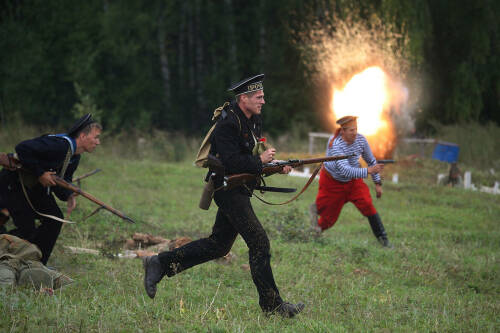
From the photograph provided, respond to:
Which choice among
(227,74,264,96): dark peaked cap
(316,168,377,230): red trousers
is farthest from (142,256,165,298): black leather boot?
(316,168,377,230): red trousers

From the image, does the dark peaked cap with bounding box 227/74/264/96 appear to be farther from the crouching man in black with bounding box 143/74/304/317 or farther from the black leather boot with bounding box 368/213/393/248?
the black leather boot with bounding box 368/213/393/248

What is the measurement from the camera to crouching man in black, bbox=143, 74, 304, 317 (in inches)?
207

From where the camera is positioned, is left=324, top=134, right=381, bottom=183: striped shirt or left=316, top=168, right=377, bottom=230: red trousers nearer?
left=324, top=134, right=381, bottom=183: striped shirt

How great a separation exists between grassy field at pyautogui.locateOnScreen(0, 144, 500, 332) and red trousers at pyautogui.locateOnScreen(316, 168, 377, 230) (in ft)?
1.48

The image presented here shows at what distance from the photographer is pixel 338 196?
904 centimetres

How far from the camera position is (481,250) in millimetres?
9242

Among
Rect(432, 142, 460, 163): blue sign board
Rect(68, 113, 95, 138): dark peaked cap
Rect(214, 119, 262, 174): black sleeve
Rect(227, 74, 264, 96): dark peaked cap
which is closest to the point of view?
Rect(214, 119, 262, 174): black sleeve

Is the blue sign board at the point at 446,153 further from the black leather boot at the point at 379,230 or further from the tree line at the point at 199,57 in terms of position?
the black leather boot at the point at 379,230

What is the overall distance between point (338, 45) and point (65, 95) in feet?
42.6

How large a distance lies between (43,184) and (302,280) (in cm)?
310

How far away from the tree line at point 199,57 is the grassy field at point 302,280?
449 inches

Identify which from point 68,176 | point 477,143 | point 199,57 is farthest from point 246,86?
point 199,57

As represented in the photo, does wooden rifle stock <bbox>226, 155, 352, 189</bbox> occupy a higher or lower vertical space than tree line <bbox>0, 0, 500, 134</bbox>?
lower

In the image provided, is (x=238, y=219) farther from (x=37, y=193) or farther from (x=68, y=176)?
(x=37, y=193)
